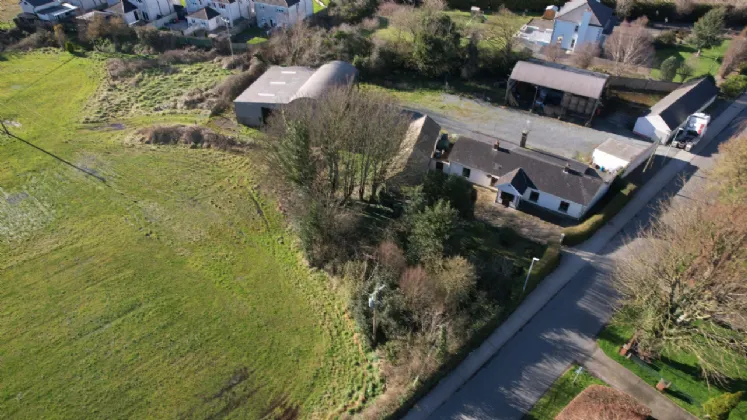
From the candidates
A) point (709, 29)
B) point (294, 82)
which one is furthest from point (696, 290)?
point (709, 29)

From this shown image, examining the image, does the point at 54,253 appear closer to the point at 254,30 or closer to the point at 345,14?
the point at 254,30

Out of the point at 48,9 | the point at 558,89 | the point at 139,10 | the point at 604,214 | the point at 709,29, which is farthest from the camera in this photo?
the point at 139,10

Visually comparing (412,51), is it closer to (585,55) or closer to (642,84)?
(585,55)

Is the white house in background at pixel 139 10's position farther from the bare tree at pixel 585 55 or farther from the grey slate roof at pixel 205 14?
the bare tree at pixel 585 55

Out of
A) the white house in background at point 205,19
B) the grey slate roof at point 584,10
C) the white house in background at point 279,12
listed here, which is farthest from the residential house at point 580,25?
the white house in background at point 205,19

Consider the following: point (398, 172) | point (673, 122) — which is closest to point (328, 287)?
point (398, 172)

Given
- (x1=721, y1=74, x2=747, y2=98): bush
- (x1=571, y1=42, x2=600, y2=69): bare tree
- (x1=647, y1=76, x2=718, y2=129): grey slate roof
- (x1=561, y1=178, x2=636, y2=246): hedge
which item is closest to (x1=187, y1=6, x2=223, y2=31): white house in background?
(x1=571, y1=42, x2=600, y2=69): bare tree
